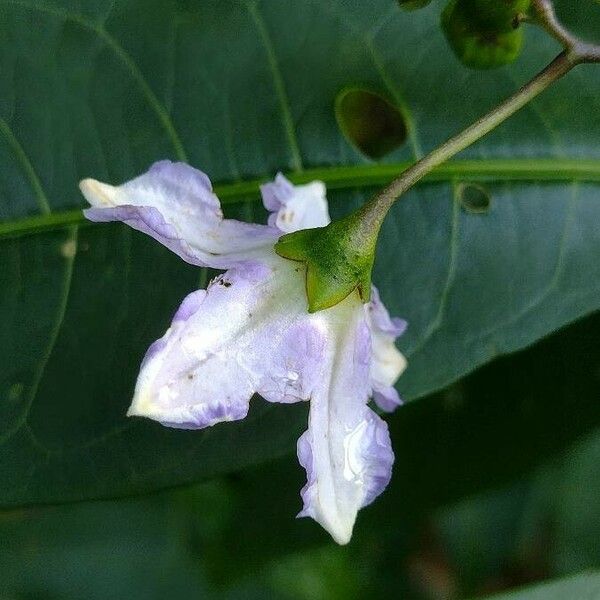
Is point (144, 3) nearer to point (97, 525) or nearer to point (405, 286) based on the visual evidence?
point (405, 286)

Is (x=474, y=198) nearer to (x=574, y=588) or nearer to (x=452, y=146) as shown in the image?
(x=452, y=146)

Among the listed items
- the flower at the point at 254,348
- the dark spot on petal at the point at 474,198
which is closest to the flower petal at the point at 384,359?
the flower at the point at 254,348

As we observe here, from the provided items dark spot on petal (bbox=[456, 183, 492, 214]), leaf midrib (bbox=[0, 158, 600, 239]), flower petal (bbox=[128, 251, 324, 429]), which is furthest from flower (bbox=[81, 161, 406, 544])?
dark spot on petal (bbox=[456, 183, 492, 214])

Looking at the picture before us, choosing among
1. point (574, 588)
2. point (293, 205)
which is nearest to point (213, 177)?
point (293, 205)

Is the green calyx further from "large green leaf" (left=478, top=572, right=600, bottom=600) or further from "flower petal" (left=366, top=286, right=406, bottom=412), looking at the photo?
"large green leaf" (left=478, top=572, right=600, bottom=600)

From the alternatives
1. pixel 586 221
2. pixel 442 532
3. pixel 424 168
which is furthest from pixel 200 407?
pixel 442 532

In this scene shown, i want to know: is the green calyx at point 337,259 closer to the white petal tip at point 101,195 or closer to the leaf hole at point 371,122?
the white petal tip at point 101,195
